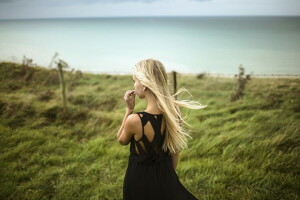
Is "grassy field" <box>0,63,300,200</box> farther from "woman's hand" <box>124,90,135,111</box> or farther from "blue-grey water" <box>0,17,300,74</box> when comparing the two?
"woman's hand" <box>124,90,135,111</box>

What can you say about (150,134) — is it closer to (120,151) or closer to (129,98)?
(129,98)

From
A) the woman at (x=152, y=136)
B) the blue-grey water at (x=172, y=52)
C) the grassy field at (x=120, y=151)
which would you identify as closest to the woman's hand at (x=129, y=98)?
the woman at (x=152, y=136)

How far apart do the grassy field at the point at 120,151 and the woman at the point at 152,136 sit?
157 cm

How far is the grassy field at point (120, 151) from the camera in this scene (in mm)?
3336

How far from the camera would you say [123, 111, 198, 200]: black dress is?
1.76 m

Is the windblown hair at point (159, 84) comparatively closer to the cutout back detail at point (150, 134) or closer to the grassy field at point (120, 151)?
the cutout back detail at point (150, 134)

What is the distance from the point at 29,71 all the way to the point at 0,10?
300cm

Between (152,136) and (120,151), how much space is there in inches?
119

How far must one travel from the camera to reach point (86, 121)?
20.1ft

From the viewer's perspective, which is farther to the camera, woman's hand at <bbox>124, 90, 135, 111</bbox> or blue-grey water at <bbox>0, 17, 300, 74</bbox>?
blue-grey water at <bbox>0, 17, 300, 74</bbox>

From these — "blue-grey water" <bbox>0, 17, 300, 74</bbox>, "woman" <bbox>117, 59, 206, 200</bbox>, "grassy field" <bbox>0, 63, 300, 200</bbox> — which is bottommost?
"grassy field" <bbox>0, 63, 300, 200</bbox>

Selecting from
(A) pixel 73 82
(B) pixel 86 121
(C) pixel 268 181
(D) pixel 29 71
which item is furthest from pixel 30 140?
(A) pixel 73 82

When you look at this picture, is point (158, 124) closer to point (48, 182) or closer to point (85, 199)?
point (85, 199)

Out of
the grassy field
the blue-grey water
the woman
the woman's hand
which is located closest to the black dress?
the woman
